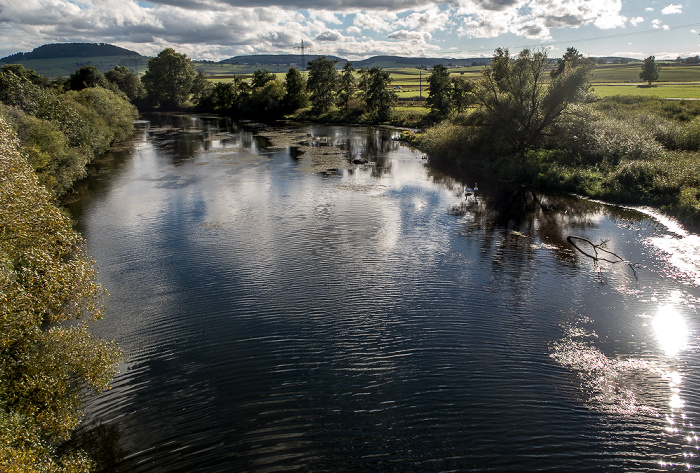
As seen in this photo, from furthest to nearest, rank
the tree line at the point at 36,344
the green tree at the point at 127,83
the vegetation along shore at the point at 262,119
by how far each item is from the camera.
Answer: the green tree at the point at 127,83 < the vegetation along shore at the point at 262,119 < the tree line at the point at 36,344

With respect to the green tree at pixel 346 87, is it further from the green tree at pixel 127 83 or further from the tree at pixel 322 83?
the green tree at pixel 127 83

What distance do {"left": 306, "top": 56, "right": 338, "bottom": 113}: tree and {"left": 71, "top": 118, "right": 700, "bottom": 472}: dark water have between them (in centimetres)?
7645

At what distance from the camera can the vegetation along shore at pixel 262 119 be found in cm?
1117

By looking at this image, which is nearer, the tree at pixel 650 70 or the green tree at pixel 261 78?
the tree at pixel 650 70

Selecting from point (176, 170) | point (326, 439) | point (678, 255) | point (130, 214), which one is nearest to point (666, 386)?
point (326, 439)

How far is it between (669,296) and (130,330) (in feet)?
78.7

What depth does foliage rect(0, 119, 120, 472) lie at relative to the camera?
1014 centimetres

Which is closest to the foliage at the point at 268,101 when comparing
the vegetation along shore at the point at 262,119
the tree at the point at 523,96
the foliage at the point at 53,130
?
the vegetation along shore at the point at 262,119

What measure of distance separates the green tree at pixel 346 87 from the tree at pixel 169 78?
51.5m

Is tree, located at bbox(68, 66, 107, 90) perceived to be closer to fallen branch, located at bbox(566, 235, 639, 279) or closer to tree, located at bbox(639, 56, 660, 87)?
fallen branch, located at bbox(566, 235, 639, 279)

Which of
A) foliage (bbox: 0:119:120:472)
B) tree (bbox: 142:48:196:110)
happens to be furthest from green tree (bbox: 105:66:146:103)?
foliage (bbox: 0:119:120:472)

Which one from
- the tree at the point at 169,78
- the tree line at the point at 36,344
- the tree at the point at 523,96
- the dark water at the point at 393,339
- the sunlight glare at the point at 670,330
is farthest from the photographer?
the tree at the point at 169,78

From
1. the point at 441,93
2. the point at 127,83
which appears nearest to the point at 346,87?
the point at 441,93

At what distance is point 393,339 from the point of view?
17031 mm
